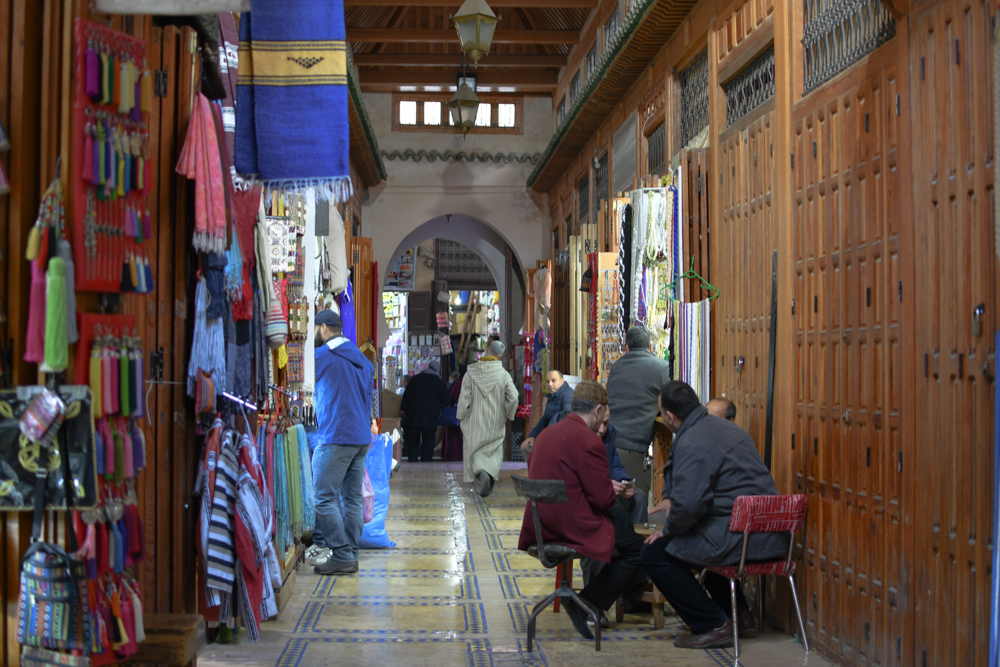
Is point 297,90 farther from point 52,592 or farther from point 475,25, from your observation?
point 475,25

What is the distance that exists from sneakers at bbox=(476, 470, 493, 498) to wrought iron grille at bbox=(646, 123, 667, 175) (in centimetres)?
372

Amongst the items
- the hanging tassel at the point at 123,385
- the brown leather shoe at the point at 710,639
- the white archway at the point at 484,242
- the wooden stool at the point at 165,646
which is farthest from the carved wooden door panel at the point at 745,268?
the white archway at the point at 484,242

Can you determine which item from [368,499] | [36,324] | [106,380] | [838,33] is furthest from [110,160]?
[368,499]

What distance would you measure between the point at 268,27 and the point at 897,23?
2.43 meters

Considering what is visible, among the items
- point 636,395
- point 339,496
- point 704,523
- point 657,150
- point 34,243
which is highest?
point 657,150

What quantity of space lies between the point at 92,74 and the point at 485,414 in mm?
7954

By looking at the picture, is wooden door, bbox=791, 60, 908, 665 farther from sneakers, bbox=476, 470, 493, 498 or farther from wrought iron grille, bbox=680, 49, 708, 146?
sneakers, bbox=476, 470, 493, 498

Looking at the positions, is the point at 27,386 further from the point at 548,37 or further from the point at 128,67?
the point at 548,37

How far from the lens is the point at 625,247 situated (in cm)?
723

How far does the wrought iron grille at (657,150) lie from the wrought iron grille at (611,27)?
89.6 inches

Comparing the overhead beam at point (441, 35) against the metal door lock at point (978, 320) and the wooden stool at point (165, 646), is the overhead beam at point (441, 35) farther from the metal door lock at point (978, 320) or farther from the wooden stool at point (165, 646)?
the wooden stool at point (165, 646)

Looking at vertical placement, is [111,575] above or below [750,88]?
below

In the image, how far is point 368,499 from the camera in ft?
24.0

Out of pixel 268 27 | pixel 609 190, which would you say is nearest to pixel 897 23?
pixel 268 27
